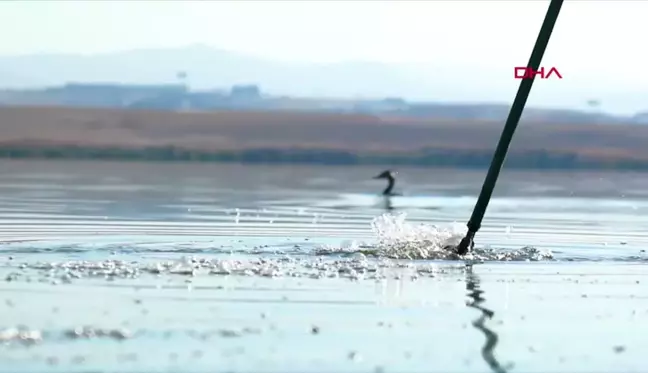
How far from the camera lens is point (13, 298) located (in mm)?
15180

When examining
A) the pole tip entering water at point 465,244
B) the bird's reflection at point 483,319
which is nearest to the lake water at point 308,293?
the bird's reflection at point 483,319

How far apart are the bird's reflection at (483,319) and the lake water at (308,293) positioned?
0.03 metres

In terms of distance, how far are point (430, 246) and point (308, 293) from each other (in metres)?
6.14

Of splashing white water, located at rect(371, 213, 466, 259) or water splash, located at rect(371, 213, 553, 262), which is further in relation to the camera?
splashing white water, located at rect(371, 213, 466, 259)

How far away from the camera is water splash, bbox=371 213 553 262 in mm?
21344

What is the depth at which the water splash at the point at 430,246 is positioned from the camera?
21.3 m

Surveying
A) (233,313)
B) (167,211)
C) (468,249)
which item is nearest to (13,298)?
(233,313)

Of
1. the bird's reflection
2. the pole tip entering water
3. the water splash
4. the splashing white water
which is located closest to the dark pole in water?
the pole tip entering water

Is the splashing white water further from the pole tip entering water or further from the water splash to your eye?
the pole tip entering water

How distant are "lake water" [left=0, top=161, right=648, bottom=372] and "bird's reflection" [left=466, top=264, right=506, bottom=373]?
29 mm

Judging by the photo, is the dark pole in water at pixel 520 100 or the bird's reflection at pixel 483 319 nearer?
the bird's reflection at pixel 483 319

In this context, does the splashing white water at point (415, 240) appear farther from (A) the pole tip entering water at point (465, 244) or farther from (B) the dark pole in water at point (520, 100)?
(B) the dark pole in water at point (520, 100)

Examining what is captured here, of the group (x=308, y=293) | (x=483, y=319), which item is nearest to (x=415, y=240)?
(x=308, y=293)

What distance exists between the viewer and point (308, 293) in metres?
16.2
